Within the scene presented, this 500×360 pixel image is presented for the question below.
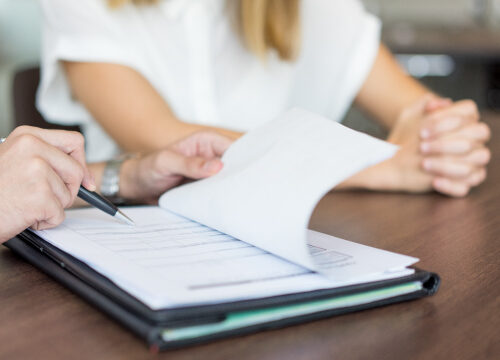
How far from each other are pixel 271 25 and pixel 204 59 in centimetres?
14

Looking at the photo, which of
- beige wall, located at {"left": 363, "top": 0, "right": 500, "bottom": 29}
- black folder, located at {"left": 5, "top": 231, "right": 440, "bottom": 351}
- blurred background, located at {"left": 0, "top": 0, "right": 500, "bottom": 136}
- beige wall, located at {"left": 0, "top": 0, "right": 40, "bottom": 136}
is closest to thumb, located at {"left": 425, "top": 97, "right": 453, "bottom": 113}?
black folder, located at {"left": 5, "top": 231, "right": 440, "bottom": 351}

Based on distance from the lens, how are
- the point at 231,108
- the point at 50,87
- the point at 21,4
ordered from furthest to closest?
the point at 21,4, the point at 231,108, the point at 50,87

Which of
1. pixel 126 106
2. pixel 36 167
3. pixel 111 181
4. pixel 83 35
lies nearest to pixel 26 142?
pixel 36 167

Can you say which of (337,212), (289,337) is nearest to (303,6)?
(337,212)

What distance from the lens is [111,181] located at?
828mm

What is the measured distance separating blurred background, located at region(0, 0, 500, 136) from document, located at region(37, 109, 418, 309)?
100 inches

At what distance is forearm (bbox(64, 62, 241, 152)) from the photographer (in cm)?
98

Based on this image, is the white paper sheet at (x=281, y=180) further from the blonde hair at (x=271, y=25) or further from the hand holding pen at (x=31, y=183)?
the blonde hair at (x=271, y=25)

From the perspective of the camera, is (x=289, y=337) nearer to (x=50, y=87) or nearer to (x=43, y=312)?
(x=43, y=312)

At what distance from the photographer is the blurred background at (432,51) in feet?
10.6

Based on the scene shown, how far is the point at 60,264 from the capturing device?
50 centimetres

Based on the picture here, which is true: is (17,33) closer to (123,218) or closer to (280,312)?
(123,218)

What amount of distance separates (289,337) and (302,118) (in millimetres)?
241

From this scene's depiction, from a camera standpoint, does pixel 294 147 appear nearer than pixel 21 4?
Yes
